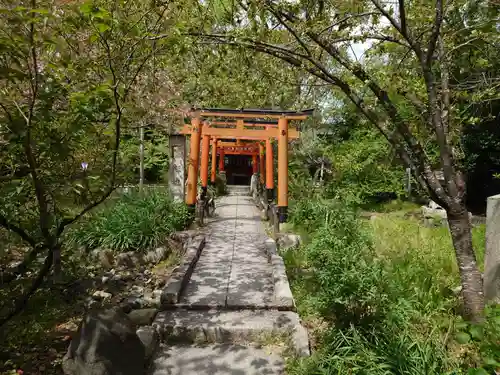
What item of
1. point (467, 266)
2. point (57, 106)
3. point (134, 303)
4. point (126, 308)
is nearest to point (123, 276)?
point (134, 303)

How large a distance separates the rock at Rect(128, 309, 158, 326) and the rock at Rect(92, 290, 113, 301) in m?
0.93

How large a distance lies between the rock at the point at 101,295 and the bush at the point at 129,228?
156cm

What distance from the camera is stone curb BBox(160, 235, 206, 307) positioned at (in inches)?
168

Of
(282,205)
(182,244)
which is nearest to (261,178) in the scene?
(282,205)

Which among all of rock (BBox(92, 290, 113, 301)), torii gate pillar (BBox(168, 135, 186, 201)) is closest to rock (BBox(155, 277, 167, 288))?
rock (BBox(92, 290, 113, 301))

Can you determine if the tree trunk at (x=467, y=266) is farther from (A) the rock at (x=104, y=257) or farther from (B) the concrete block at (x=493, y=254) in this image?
(A) the rock at (x=104, y=257)

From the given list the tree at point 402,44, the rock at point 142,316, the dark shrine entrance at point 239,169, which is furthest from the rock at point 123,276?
the dark shrine entrance at point 239,169

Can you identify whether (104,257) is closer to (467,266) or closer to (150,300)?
(150,300)

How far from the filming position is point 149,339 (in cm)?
352

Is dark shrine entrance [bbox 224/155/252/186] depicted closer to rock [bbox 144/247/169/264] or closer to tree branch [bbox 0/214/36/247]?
rock [bbox 144/247/169/264]

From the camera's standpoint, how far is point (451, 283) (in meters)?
4.42

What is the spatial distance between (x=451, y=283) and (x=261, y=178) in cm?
1186

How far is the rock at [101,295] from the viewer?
16.2 feet

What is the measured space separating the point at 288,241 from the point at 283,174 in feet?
8.29
